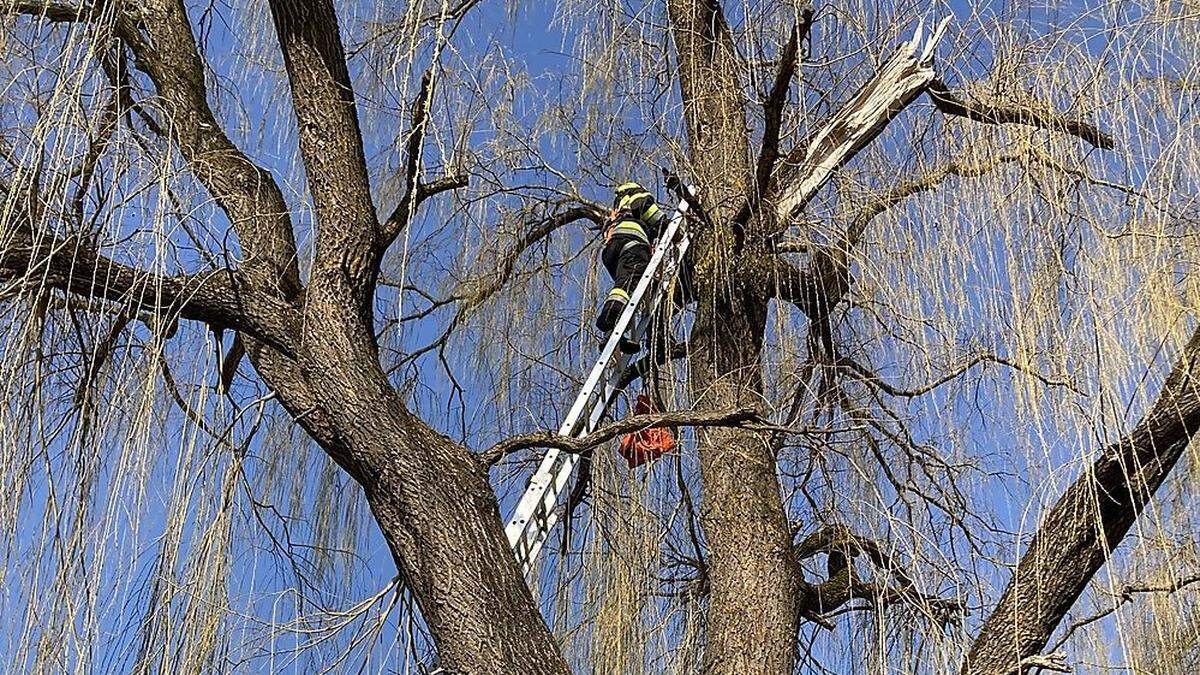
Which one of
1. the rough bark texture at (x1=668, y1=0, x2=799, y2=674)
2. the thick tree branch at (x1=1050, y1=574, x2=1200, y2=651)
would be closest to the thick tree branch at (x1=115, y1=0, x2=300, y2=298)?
the rough bark texture at (x1=668, y1=0, x2=799, y2=674)

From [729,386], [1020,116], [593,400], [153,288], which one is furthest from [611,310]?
[153,288]

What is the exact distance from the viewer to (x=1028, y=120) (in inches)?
99.7

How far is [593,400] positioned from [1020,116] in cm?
96

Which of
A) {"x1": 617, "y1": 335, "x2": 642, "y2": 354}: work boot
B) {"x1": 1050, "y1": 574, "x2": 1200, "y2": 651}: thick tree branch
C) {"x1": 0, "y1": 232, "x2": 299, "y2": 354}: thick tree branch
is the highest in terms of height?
{"x1": 617, "y1": 335, "x2": 642, "y2": 354}: work boot

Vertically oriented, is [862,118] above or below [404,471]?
above

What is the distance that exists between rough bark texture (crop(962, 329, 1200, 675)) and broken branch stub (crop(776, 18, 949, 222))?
76 cm

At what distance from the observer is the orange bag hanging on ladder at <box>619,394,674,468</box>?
264 cm

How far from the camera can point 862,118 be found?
2.67 metres

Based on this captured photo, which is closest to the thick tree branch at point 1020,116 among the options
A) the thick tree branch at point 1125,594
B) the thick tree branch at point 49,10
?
the thick tree branch at point 1125,594

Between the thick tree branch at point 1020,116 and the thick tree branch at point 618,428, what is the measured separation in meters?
0.77

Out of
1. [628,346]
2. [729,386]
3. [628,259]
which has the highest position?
[628,259]

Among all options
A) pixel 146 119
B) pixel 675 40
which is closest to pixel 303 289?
pixel 146 119

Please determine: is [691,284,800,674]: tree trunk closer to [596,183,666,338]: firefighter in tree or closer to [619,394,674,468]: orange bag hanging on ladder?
[619,394,674,468]: orange bag hanging on ladder

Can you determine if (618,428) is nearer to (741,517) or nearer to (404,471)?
(404,471)
